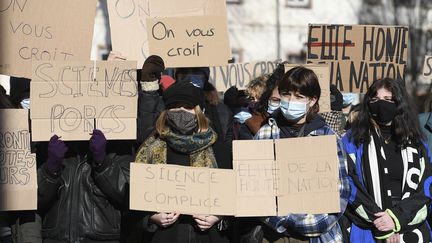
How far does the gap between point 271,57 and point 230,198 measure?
18.2 m

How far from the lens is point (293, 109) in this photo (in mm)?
5090

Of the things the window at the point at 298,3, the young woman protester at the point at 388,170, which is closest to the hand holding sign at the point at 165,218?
the young woman protester at the point at 388,170

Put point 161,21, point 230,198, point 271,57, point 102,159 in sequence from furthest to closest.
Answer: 1. point 271,57
2. point 161,21
3. point 102,159
4. point 230,198

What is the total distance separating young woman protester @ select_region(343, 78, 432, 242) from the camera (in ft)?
18.1

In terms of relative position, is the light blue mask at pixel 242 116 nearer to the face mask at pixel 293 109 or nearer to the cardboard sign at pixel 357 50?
the cardboard sign at pixel 357 50

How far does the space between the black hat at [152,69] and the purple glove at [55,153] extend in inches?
36.0

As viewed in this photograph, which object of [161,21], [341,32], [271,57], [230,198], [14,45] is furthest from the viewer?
[271,57]

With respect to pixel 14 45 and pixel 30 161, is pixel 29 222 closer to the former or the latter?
pixel 30 161

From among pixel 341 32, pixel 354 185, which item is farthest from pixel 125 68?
pixel 341 32

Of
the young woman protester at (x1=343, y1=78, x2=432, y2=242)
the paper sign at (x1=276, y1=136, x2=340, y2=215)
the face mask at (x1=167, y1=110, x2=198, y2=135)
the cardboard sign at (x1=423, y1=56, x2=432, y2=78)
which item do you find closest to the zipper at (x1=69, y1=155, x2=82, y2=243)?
the face mask at (x1=167, y1=110, x2=198, y2=135)

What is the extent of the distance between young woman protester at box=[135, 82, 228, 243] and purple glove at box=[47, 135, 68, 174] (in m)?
0.48

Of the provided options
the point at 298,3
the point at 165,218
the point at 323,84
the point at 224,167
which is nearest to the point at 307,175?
the point at 224,167

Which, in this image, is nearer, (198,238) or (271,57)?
(198,238)

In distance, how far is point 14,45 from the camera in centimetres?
610
